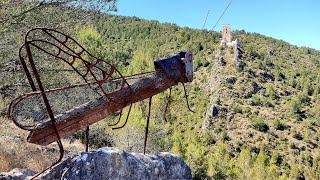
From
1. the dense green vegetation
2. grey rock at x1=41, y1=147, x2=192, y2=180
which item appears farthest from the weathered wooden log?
the dense green vegetation

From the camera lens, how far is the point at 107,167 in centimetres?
304

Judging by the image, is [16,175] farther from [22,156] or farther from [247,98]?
[247,98]

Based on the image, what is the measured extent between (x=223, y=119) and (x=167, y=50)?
89.0 feet

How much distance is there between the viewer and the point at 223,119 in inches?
3246

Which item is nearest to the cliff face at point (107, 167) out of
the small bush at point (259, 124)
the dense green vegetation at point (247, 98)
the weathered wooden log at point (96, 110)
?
the weathered wooden log at point (96, 110)

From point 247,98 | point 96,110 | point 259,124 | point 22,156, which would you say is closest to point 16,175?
point 96,110

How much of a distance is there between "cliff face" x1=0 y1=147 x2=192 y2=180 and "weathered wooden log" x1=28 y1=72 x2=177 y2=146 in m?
0.27

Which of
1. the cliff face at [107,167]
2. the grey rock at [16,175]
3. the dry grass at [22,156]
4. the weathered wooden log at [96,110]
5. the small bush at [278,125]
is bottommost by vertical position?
the small bush at [278,125]

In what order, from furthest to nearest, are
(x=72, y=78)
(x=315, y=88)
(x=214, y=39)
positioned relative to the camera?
(x=214, y=39) → (x=315, y=88) → (x=72, y=78)

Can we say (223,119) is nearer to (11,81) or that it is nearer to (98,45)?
(98,45)

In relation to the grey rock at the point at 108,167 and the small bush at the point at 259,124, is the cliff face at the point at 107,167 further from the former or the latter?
the small bush at the point at 259,124

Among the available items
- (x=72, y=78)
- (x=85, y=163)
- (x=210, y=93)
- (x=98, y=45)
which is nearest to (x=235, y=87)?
(x=210, y=93)

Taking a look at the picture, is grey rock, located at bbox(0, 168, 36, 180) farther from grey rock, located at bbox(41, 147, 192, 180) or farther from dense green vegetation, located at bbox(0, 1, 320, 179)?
dense green vegetation, located at bbox(0, 1, 320, 179)

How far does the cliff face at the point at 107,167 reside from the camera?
2926mm
